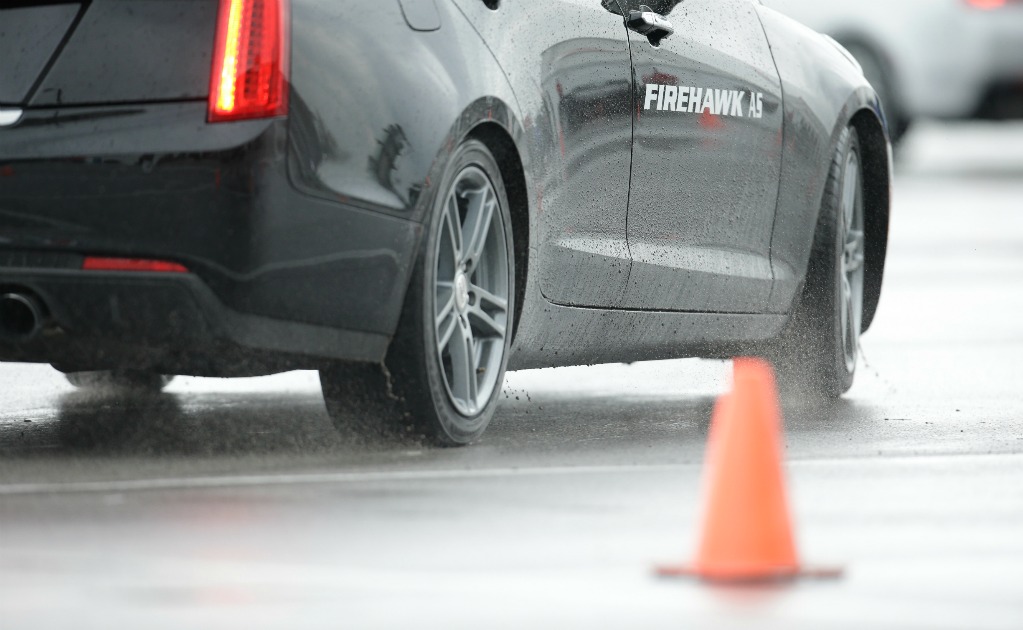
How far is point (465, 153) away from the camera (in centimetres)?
650

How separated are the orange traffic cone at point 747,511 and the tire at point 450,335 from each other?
1729mm

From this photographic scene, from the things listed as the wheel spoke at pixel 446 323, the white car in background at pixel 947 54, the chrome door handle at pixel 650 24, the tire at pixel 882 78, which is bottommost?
the tire at pixel 882 78

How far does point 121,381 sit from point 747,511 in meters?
4.56

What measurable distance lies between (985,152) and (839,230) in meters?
22.3

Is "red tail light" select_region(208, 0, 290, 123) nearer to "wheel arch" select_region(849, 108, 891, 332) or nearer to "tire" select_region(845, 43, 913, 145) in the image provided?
"wheel arch" select_region(849, 108, 891, 332)

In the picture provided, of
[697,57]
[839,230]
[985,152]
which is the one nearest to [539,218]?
[697,57]

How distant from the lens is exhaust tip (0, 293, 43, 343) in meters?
5.94

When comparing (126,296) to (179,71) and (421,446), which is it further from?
(421,446)

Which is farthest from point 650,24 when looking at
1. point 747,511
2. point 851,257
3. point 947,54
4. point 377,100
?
point 947,54

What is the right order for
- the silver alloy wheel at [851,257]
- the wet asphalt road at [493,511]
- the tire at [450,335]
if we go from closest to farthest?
the wet asphalt road at [493,511]
the tire at [450,335]
the silver alloy wheel at [851,257]

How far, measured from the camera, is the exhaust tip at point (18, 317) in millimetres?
5938

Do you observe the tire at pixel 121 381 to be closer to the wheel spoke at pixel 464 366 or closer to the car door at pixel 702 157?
the car door at pixel 702 157

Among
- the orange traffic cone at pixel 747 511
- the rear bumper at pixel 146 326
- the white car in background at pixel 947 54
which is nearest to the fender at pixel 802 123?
the rear bumper at pixel 146 326

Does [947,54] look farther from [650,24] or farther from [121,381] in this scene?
[650,24]
